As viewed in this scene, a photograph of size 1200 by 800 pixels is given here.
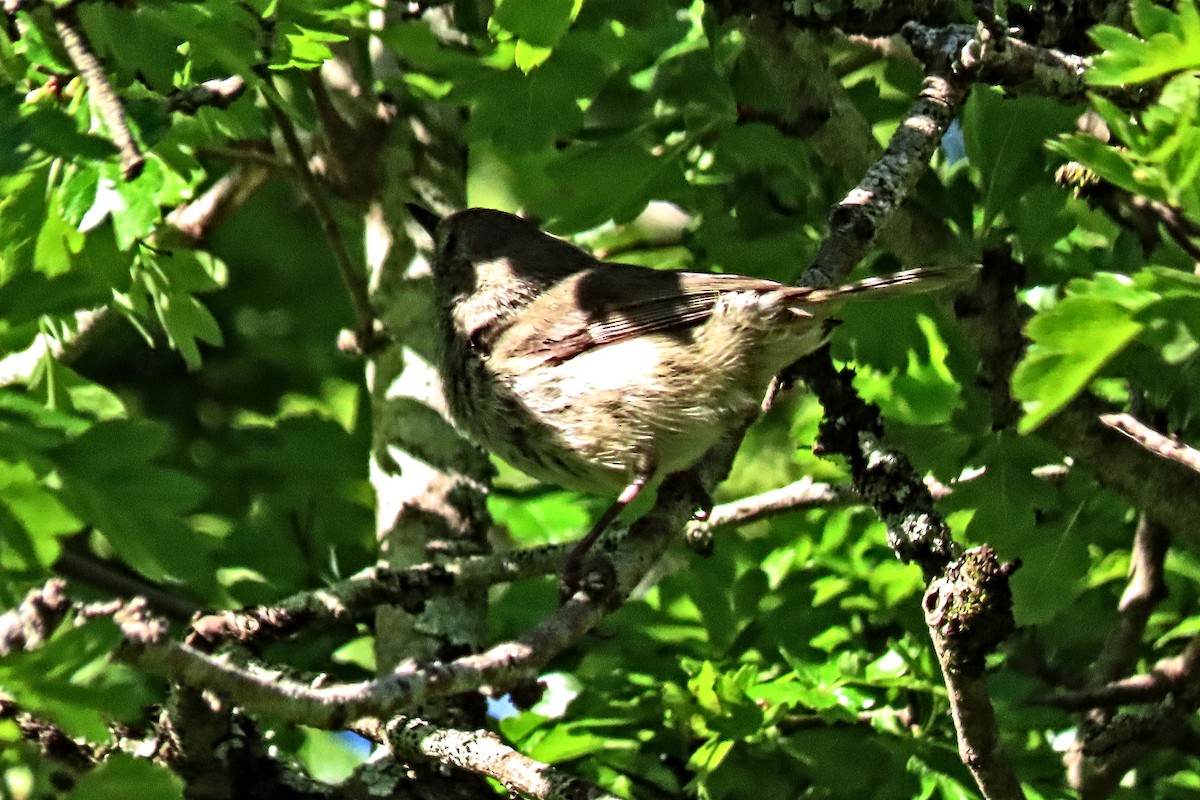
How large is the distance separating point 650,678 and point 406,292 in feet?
5.53

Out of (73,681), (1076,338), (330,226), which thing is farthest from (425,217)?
(1076,338)

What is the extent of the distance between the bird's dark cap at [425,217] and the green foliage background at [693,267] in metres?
0.42

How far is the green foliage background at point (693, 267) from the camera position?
2238 millimetres

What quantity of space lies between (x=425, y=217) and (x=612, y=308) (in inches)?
37.3

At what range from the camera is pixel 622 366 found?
376 cm

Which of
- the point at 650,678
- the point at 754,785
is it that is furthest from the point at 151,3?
the point at 754,785

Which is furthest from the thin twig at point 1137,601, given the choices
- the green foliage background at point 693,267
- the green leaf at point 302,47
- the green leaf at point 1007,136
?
the green leaf at point 302,47

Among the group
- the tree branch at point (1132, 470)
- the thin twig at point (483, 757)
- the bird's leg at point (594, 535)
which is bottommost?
the tree branch at point (1132, 470)

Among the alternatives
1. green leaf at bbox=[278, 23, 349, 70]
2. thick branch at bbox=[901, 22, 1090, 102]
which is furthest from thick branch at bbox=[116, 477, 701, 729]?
thick branch at bbox=[901, 22, 1090, 102]

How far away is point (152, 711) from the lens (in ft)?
10.1

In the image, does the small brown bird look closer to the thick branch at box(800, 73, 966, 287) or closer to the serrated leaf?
the thick branch at box(800, 73, 966, 287)

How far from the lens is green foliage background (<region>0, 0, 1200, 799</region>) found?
7.34 feet

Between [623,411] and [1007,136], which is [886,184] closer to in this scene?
[1007,136]

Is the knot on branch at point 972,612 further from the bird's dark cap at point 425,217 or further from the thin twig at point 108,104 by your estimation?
the bird's dark cap at point 425,217
